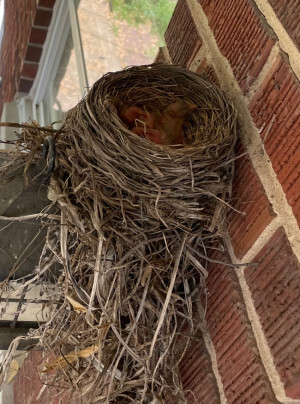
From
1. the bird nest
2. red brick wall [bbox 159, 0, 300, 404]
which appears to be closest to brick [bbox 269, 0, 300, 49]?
red brick wall [bbox 159, 0, 300, 404]

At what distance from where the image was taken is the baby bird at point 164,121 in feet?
3.71

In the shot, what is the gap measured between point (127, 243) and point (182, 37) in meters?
0.66

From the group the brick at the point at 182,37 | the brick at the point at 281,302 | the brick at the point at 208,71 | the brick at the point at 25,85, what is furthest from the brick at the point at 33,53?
the brick at the point at 281,302

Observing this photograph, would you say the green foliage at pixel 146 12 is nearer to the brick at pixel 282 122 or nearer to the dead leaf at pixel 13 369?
the dead leaf at pixel 13 369

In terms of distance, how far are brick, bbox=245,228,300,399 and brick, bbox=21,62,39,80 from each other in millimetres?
2150

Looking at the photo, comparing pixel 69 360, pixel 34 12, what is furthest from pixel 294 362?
pixel 34 12

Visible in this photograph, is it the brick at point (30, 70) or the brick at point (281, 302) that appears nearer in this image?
the brick at point (281, 302)

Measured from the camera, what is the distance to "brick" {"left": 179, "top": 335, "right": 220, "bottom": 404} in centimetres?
103

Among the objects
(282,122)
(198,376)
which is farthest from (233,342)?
(282,122)

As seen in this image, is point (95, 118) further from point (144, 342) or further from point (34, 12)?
point (34, 12)

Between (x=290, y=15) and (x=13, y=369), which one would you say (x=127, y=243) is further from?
(x=13, y=369)

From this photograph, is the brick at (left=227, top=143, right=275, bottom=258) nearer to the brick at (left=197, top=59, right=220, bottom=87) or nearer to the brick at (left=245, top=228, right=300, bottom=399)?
the brick at (left=245, top=228, right=300, bottom=399)

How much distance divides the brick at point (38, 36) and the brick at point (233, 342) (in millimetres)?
1923

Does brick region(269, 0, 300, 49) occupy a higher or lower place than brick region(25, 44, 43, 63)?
higher
